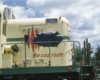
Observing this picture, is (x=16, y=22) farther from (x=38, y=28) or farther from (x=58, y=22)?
(x=58, y=22)

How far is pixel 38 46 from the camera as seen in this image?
12781mm

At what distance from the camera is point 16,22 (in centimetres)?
1319

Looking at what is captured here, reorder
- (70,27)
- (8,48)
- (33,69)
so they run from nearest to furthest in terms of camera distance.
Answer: (33,69) → (8,48) → (70,27)

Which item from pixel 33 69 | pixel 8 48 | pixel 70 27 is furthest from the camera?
pixel 70 27

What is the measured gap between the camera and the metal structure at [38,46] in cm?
1207

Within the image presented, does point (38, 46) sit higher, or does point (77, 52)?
point (38, 46)

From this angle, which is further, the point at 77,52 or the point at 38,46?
the point at 38,46

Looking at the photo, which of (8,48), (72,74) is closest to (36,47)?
(8,48)

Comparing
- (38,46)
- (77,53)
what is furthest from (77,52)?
(38,46)

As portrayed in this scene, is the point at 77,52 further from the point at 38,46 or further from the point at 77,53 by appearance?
the point at 38,46

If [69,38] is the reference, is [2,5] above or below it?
above

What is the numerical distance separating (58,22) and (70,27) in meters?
0.87

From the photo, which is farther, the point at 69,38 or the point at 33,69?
the point at 69,38

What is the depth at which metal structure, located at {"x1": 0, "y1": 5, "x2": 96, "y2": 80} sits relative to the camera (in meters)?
12.1
